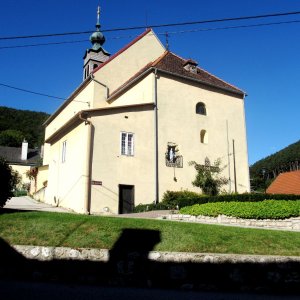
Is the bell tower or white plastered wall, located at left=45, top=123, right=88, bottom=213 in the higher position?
the bell tower

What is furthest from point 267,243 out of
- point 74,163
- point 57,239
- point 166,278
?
point 74,163

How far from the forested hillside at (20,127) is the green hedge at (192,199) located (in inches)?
2304

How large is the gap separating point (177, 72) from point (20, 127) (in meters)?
74.5

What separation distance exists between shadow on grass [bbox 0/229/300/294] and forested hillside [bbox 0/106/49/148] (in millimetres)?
71008

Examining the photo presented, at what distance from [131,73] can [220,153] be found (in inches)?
383

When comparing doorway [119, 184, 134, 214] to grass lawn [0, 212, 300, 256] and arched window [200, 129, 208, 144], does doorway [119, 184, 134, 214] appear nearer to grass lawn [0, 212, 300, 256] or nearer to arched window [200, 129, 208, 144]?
arched window [200, 129, 208, 144]

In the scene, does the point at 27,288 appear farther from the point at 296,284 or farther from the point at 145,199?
the point at 145,199

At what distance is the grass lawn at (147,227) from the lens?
367 inches

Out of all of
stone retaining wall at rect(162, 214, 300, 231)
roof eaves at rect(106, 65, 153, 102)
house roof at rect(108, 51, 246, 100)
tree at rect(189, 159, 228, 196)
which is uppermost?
house roof at rect(108, 51, 246, 100)

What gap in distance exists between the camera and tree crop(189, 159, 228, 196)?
2495 cm

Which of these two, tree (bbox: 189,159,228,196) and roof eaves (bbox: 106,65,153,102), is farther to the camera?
roof eaves (bbox: 106,65,153,102)

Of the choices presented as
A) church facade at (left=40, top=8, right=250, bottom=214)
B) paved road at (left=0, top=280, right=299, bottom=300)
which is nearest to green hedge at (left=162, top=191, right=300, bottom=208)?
church facade at (left=40, top=8, right=250, bottom=214)

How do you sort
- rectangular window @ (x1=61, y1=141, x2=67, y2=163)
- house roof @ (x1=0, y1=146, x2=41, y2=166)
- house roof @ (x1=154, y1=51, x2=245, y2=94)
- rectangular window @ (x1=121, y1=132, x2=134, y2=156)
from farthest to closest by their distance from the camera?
house roof @ (x1=0, y1=146, x2=41, y2=166) < house roof @ (x1=154, y1=51, x2=245, y2=94) < rectangular window @ (x1=61, y1=141, x2=67, y2=163) < rectangular window @ (x1=121, y1=132, x2=134, y2=156)

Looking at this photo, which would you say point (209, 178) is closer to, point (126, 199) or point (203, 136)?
point (203, 136)
